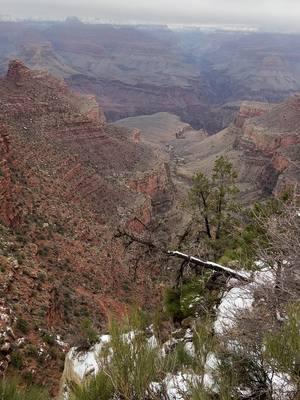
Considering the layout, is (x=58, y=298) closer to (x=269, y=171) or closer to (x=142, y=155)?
(x=142, y=155)

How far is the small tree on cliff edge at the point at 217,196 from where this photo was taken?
19453mm

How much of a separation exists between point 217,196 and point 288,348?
582 inches

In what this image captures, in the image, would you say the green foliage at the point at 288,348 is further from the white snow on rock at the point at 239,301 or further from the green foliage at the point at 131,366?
the green foliage at the point at 131,366

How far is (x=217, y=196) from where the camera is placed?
19.6 m

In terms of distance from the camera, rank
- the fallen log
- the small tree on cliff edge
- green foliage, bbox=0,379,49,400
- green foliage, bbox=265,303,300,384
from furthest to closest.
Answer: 1. the small tree on cliff edge
2. the fallen log
3. green foliage, bbox=0,379,49,400
4. green foliage, bbox=265,303,300,384

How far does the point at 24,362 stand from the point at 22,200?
1402 centimetres

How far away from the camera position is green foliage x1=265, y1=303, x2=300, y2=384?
16.1ft

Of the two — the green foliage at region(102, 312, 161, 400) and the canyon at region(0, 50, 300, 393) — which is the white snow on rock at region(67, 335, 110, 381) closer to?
the canyon at region(0, 50, 300, 393)

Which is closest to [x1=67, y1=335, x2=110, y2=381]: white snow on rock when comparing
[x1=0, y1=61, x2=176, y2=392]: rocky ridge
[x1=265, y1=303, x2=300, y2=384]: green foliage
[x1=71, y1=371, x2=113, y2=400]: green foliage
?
[x1=0, y1=61, x2=176, y2=392]: rocky ridge

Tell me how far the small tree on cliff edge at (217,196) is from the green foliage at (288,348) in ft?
46.5

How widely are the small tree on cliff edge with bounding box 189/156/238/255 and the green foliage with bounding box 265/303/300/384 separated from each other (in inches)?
558

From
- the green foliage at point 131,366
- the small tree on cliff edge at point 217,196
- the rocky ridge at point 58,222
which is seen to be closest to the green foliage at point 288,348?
the green foliage at point 131,366

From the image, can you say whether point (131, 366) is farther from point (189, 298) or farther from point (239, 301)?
point (189, 298)

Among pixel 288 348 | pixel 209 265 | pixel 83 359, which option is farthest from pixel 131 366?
pixel 209 265
